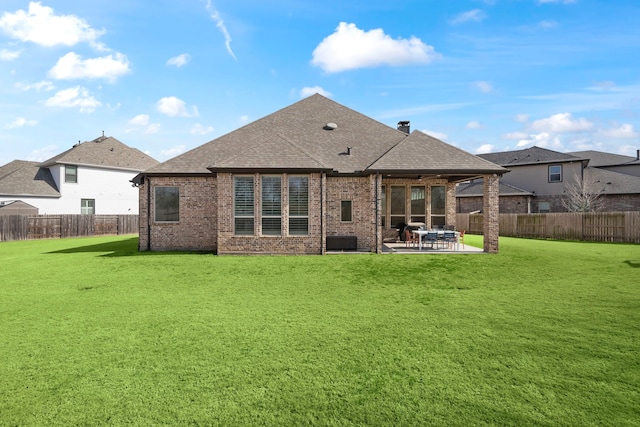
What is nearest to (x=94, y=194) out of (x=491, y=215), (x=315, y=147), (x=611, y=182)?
(x=315, y=147)

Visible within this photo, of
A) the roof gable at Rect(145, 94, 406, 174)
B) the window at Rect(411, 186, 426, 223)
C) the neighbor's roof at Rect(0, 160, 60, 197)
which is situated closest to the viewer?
the roof gable at Rect(145, 94, 406, 174)

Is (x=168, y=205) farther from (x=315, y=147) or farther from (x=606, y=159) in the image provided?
(x=606, y=159)

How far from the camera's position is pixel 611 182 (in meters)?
32.0

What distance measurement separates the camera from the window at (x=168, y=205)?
16406 mm

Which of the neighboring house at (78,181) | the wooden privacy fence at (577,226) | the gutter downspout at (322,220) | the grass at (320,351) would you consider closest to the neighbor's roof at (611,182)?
the wooden privacy fence at (577,226)

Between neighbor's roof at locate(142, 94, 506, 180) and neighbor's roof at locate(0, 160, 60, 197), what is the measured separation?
1971 centimetres

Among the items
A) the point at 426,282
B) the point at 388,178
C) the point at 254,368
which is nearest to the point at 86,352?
the point at 254,368

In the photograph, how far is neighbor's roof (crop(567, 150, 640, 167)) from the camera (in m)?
37.4

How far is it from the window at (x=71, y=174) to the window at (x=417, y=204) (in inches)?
1141

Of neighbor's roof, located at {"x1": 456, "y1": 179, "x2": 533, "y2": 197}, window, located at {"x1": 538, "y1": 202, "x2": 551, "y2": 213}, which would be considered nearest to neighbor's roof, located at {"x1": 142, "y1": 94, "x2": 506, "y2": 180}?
neighbor's roof, located at {"x1": 456, "y1": 179, "x2": 533, "y2": 197}

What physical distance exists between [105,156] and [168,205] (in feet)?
69.4

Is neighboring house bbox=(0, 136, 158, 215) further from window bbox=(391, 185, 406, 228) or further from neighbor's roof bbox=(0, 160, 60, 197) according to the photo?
window bbox=(391, 185, 406, 228)

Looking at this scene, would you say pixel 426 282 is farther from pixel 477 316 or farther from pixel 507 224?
pixel 507 224

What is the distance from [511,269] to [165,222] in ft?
48.1
